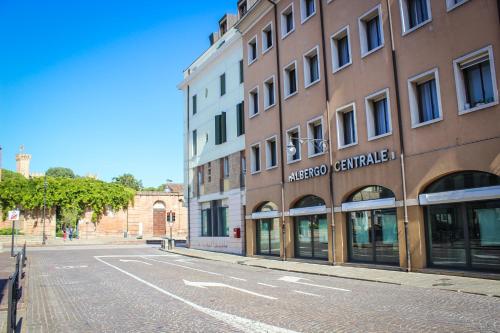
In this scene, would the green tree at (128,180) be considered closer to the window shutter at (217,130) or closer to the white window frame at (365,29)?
the window shutter at (217,130)

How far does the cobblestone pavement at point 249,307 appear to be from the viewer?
7.59 metres

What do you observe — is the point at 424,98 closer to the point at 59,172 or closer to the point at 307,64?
the point at 307,64

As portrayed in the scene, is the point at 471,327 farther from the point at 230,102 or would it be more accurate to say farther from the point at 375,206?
the point at 230,102

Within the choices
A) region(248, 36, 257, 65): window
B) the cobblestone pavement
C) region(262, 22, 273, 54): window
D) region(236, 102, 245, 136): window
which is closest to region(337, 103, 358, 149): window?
the cobblestone pavement

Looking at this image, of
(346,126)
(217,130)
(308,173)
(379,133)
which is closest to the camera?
(379,133)

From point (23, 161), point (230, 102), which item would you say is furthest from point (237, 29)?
point (23, 161)

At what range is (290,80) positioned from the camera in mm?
23562

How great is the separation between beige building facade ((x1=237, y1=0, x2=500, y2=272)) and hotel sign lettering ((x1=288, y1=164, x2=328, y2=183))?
0.16ft

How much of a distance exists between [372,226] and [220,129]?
53.8 ft

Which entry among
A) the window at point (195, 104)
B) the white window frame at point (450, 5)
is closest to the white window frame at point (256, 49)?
the window at point (195, 104)

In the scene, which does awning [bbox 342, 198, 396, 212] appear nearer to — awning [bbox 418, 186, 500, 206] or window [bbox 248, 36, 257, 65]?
awning [bbox 418, 186, 500, 206]

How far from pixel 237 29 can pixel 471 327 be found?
2448 cm

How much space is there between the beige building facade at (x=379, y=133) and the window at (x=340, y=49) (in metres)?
0.07

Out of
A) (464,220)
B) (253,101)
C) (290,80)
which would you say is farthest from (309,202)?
(464,220)
